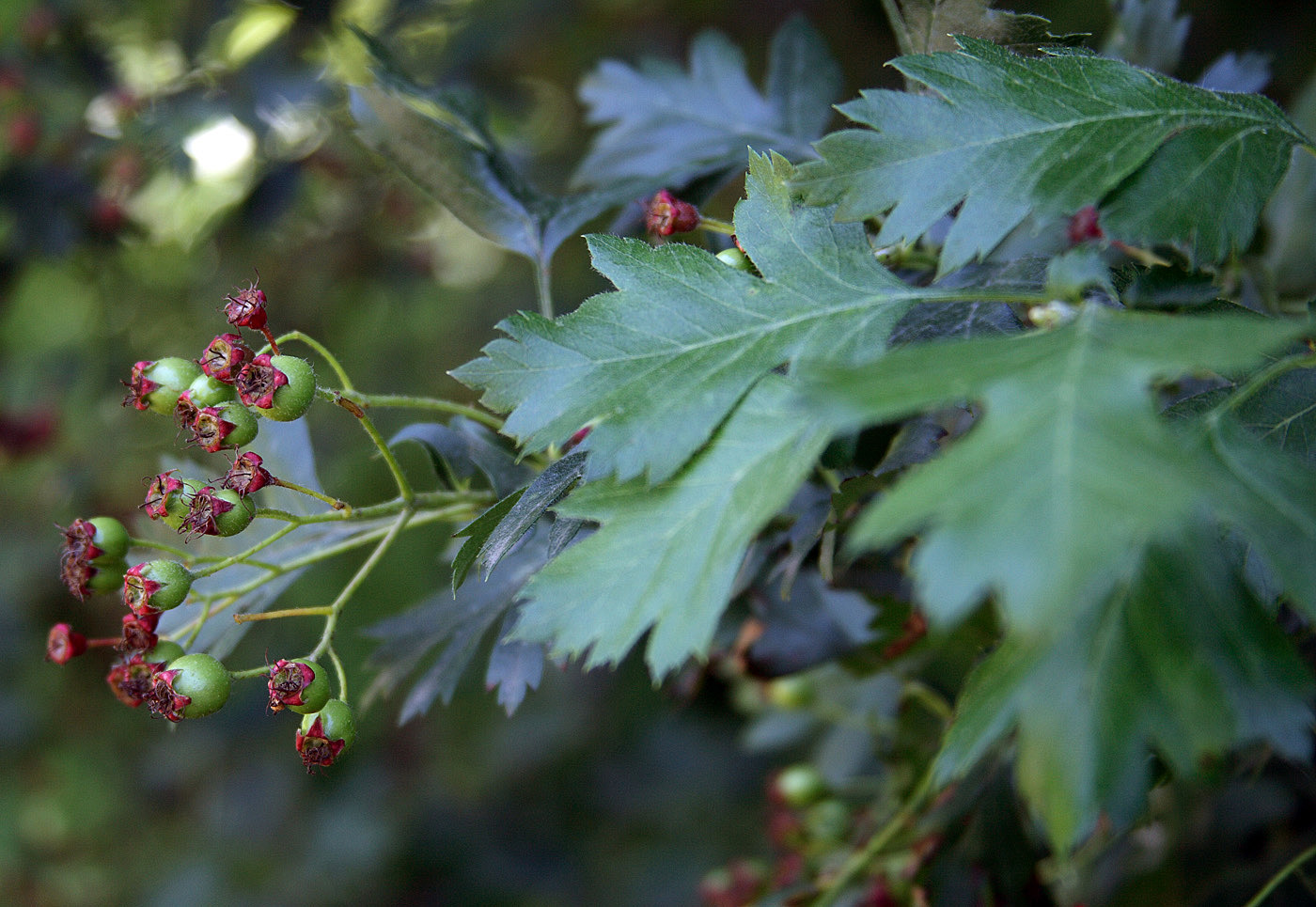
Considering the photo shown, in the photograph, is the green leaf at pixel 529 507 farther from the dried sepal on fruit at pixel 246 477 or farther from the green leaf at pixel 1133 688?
the green leaf at pixel 1133 688

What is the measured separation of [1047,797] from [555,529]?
39 centimetres

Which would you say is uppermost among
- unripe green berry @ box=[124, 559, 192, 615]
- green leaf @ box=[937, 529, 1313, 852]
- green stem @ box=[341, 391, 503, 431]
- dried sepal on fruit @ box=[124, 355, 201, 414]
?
green leaf @ box=[937, 529, 1313, 852]

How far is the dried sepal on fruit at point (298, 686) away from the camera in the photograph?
0.74 m

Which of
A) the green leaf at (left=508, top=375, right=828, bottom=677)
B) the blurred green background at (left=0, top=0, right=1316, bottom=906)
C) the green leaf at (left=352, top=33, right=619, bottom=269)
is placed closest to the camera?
the green leaf at (left=508, top=375, right=828, bottom=677)

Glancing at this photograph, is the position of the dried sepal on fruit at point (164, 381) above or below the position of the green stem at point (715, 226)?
below

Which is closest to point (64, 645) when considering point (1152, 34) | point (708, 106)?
point (708, 106)

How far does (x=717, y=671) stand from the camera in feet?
4.44

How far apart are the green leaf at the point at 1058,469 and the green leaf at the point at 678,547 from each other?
86 millimetres

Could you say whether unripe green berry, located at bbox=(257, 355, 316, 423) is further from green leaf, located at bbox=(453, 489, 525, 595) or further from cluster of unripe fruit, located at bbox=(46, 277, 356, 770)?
green leaf, located at bbox=(453, 489, 525, 595)

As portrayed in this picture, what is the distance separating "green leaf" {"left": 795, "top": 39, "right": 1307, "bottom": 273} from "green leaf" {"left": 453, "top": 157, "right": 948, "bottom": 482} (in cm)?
4

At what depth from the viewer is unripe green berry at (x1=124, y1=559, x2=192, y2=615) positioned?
77 centimetres

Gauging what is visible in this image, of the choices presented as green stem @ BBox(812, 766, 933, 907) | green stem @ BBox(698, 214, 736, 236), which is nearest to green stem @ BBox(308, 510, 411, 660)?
green stem @ BBox(698, 214, 736, 236)

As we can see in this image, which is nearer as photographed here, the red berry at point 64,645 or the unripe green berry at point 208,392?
the unripe green berry at point 208,392

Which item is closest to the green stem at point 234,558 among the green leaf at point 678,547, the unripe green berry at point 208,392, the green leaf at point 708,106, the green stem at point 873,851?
the unripe green berry at point 208,392
